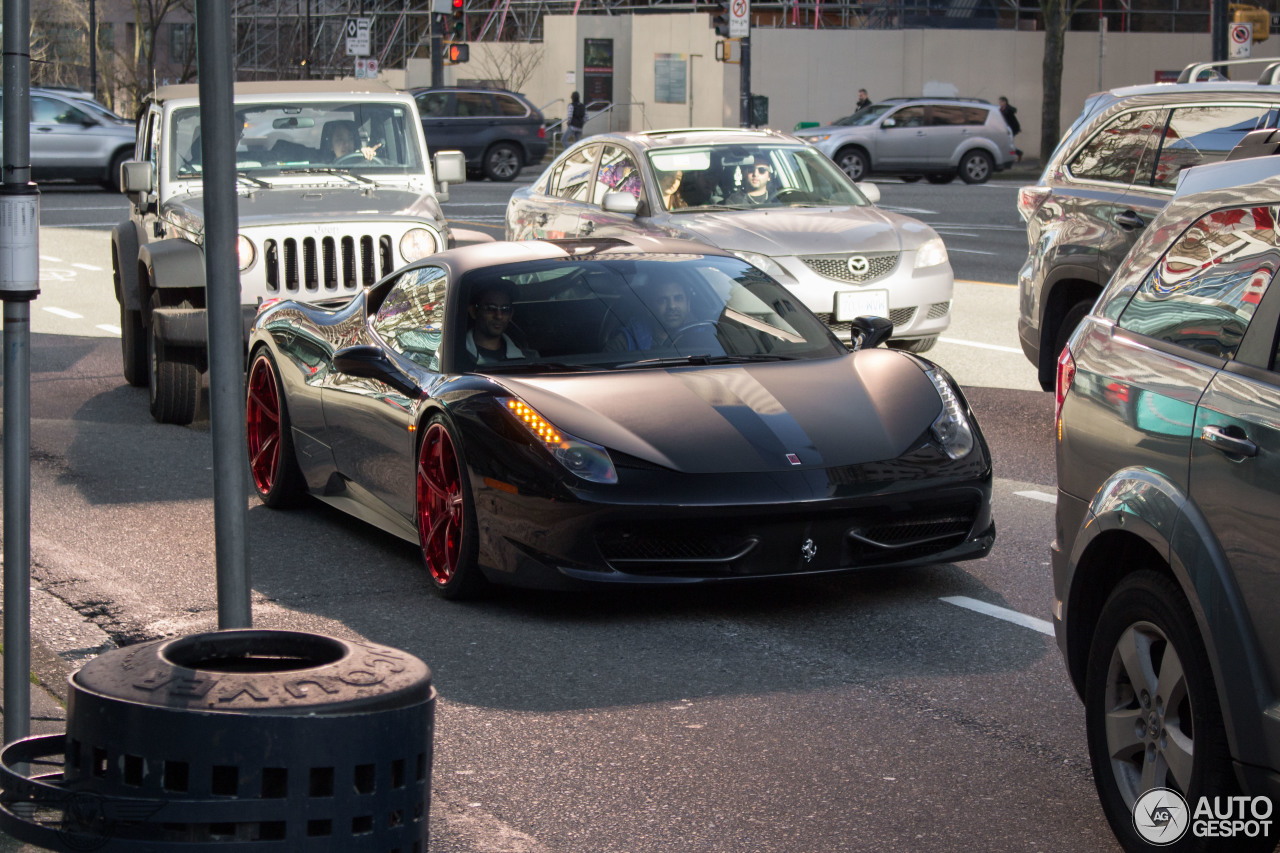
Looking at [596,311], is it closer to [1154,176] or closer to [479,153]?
[1154,176]

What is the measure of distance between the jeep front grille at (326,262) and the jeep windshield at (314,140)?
1.17m

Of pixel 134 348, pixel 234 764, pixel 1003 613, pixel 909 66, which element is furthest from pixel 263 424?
pixel 909 66

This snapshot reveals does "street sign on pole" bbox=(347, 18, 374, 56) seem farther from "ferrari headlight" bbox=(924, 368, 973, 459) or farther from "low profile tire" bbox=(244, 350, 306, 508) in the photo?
"ferrari headlight" bbox=(924, 368, 973, 459)

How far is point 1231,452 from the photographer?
375 centimetres

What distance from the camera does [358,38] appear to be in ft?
133

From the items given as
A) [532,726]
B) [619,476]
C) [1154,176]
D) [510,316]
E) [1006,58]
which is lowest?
[532,726]

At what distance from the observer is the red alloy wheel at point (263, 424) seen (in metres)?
8.73

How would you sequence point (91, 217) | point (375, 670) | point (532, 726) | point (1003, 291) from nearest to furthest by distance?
point (375, 670), point (532, 726), point (1003, 291), point (91, 217)

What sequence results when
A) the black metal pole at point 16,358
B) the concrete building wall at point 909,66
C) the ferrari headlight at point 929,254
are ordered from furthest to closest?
the concrete building wall at point 909,66
the ferrari headlight at point 929,254
the black metal pole at point 16,358

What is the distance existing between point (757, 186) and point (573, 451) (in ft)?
25.1

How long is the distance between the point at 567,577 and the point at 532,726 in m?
1.04

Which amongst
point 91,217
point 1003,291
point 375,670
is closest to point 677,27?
point 91,217

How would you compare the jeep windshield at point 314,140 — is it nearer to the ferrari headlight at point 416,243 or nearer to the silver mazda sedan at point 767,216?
the ferrari headlight at point 416,243

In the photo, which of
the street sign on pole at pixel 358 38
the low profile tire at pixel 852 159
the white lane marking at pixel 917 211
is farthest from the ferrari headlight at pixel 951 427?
the street sign on pole at pixel 358 38
